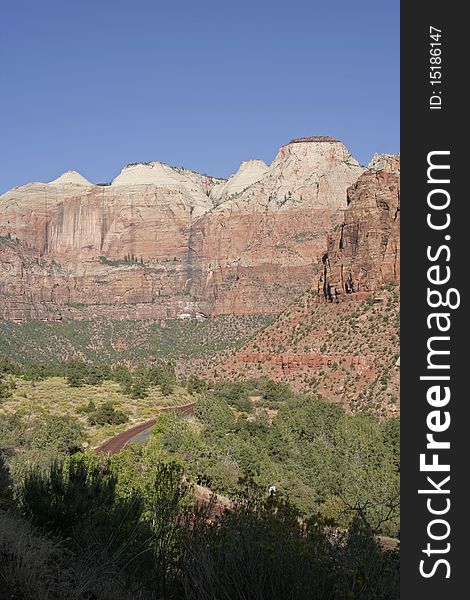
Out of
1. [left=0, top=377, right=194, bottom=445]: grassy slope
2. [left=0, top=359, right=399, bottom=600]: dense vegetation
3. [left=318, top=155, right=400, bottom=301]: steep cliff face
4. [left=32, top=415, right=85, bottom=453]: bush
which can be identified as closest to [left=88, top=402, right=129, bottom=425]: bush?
[left=0, top=377, right=194, bottom=445]: grassy slope

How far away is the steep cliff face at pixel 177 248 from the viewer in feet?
497

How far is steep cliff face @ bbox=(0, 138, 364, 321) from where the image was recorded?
Answer: 497ft

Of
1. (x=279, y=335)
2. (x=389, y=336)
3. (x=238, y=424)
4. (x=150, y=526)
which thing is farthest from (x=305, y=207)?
(x=150, y=526)

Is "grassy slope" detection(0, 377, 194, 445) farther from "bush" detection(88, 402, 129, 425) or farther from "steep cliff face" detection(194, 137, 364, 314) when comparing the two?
"steep cliff face" detection(194, 137, 364, 314)

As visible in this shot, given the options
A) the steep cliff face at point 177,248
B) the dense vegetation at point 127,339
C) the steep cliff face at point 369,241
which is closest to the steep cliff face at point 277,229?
the steep cliff face at point 177,248

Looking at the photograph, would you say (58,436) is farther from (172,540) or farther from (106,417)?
(172,540)

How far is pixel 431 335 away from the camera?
18.6 ft

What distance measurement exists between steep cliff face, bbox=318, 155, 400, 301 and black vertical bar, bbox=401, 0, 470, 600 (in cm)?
6210

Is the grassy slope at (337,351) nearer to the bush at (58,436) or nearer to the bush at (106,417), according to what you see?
the bush at (106,417)

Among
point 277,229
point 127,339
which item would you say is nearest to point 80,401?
point 127,339

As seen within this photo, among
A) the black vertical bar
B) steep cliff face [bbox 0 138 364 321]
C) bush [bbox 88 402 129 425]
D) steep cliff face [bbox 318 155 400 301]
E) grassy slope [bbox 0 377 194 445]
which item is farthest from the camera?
steep cliff face [bbox 0 138 364 321]

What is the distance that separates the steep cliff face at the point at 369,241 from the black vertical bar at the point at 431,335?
62.1 meters

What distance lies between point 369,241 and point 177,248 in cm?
12293

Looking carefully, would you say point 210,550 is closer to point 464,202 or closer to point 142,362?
point 464,202
